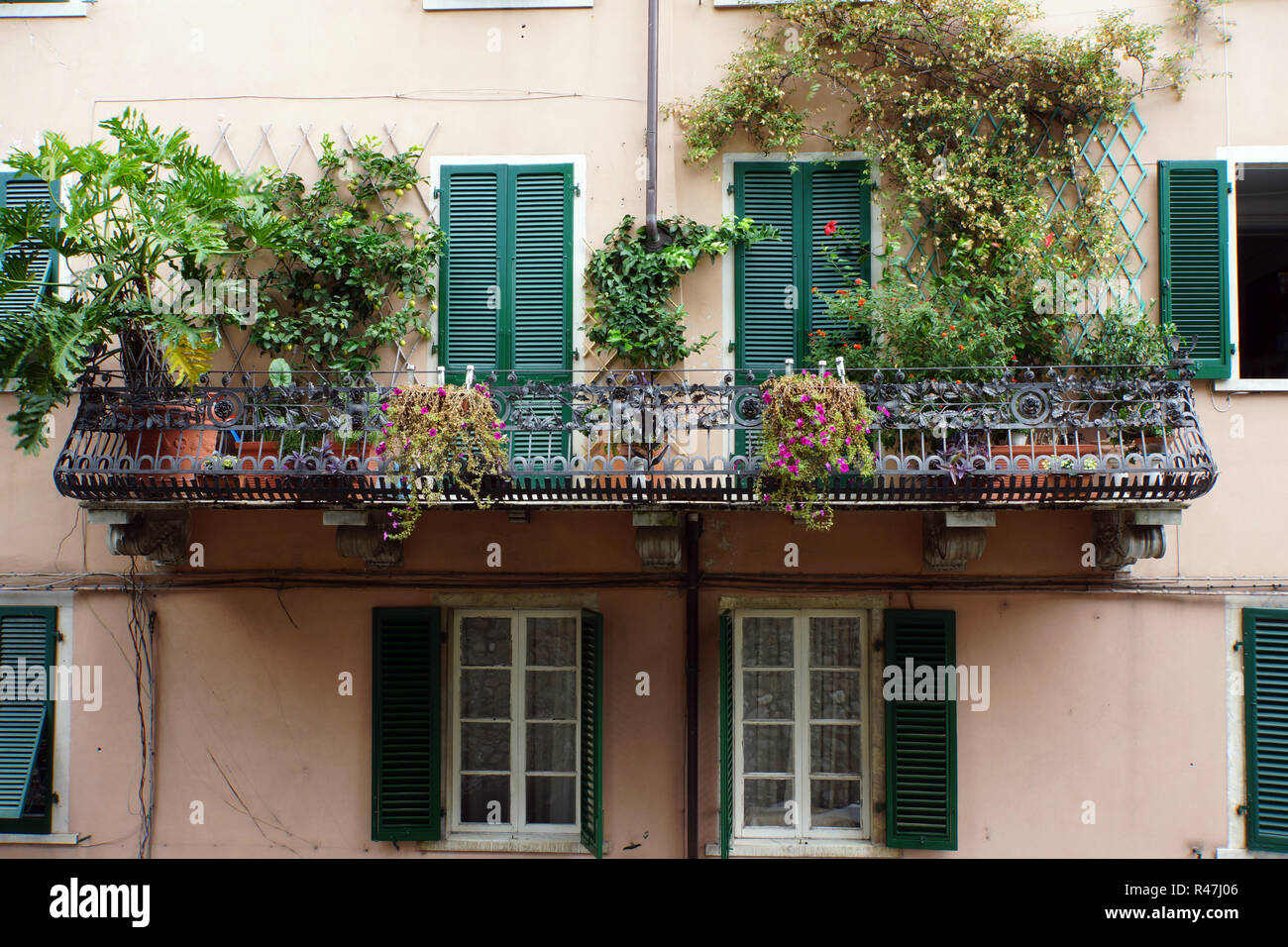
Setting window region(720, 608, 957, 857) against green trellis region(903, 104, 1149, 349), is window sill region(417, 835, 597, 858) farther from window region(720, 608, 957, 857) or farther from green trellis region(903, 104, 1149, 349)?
green trellis region(903, 104, 1149, 349)

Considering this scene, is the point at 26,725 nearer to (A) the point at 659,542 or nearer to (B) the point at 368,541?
(B) the point at 368,541

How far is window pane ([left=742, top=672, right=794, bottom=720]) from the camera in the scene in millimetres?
7055

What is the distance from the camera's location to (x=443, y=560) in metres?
7.01

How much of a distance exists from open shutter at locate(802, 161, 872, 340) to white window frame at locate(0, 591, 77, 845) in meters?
6.50

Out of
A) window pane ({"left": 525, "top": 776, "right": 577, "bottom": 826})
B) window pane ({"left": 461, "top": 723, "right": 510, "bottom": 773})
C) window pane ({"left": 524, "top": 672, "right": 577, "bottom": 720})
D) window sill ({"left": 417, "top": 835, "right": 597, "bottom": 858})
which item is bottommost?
window sill ({"left": 417, "top": 835, "right": 597, "bottom": 858})

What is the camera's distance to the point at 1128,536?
6434 mm

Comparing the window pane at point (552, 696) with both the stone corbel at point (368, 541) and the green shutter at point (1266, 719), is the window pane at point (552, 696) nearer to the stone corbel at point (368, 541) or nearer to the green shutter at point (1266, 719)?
the stone corbel at point (368, 541)

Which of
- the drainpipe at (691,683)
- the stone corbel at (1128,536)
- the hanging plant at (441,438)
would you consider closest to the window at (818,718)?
the drainpipe at (691,683)

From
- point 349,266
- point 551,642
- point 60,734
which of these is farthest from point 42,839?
point 349,266

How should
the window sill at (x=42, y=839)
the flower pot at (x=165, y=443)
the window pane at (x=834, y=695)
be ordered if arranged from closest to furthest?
the flower pot at (x=165, y=443) → the window sill at (x=42, y=839) → the window pane at (x=834, y=695)

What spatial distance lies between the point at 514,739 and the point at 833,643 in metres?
2.71

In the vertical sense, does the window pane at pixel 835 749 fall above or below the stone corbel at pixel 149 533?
below

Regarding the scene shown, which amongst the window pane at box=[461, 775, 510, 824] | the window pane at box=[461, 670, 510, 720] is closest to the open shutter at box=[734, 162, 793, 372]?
the window pane at box=[461, 670, 510, 720]

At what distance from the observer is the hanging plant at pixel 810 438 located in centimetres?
550
